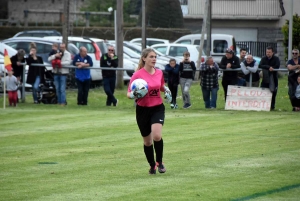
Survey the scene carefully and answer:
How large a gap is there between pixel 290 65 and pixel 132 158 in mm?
10042

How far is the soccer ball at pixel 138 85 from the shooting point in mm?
11047

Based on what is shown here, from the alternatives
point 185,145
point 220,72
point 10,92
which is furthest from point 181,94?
point 185,145

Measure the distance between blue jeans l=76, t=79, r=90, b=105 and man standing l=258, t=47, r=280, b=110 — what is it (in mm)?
5684

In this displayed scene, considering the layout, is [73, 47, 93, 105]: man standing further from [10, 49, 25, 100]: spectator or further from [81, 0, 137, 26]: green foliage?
[81, 0, 137, 26]: green foliage

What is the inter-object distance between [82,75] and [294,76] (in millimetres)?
6900

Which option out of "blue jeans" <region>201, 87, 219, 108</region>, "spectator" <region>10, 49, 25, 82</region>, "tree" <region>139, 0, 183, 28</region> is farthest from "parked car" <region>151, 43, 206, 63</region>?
"blue jeans" <region>201, 87, 219, 108</region>

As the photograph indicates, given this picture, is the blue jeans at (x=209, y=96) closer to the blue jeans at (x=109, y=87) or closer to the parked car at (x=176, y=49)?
the blue jeans at (x=109, y=87)

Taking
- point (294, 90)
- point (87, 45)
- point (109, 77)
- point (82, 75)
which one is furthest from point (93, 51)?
point (294, 90)

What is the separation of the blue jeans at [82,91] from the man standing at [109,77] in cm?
64

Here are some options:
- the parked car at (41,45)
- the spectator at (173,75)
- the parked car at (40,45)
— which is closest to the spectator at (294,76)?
the spectator at (173,75)

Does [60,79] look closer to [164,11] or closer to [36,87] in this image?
[36,87]

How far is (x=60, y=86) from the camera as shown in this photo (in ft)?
81.2

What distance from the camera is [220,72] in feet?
82.6

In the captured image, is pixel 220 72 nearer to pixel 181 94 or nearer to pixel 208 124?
pixel 181 94
